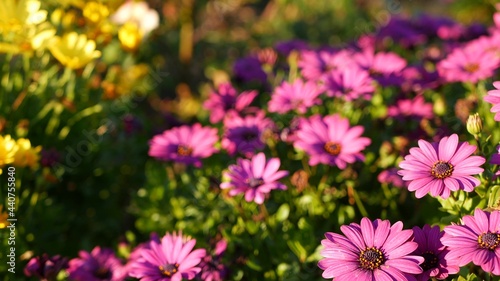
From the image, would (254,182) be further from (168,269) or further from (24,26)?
(24,26)

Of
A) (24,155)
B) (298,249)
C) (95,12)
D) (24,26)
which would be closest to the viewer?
(298,249)

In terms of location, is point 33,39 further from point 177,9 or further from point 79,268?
point 177,9

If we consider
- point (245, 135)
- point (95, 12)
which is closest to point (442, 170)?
point (245, 135)

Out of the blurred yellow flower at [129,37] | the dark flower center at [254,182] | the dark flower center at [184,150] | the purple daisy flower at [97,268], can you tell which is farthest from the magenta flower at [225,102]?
the purple daisy flower at [97,268]

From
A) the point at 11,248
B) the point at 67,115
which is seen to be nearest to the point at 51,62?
the point at 67,115

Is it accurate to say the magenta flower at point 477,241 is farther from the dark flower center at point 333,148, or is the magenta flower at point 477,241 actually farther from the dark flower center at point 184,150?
the dark flower center at point 184,150

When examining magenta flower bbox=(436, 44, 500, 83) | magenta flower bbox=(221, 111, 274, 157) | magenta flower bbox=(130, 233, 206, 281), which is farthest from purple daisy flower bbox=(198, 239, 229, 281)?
magenta flower bbox=(436, 44, 500, 83)
